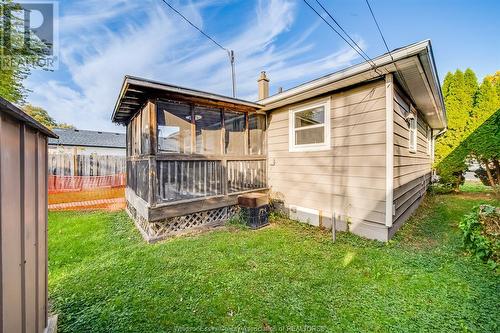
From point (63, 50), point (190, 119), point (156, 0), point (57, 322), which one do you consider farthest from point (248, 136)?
point (63, 50)

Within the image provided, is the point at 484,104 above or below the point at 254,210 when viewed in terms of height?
above

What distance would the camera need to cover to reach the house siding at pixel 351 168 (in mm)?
4062

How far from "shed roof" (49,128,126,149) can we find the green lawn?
56.3ft

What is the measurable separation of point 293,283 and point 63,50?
973 cm

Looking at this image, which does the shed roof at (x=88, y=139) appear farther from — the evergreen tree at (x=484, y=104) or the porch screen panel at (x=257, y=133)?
the evergreen tree at (x=484, y=104)

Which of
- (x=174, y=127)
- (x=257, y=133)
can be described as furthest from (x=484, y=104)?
(x=174, y=127)

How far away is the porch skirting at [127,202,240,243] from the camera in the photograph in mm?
4340

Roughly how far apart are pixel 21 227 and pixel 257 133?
5428 millimetres

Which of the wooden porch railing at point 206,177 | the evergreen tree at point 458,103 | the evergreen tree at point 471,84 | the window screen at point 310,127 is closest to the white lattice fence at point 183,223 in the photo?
the wooden porch railing at point 206,177

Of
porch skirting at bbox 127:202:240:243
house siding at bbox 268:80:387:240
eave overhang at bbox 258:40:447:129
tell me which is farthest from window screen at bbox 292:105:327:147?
porch skirting at bbox 127:202:240:243

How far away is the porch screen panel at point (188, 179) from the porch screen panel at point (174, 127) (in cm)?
44

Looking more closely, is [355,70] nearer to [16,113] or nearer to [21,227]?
[16,113]

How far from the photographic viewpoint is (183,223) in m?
4.74

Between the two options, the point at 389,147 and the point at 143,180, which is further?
the point at 143,180
